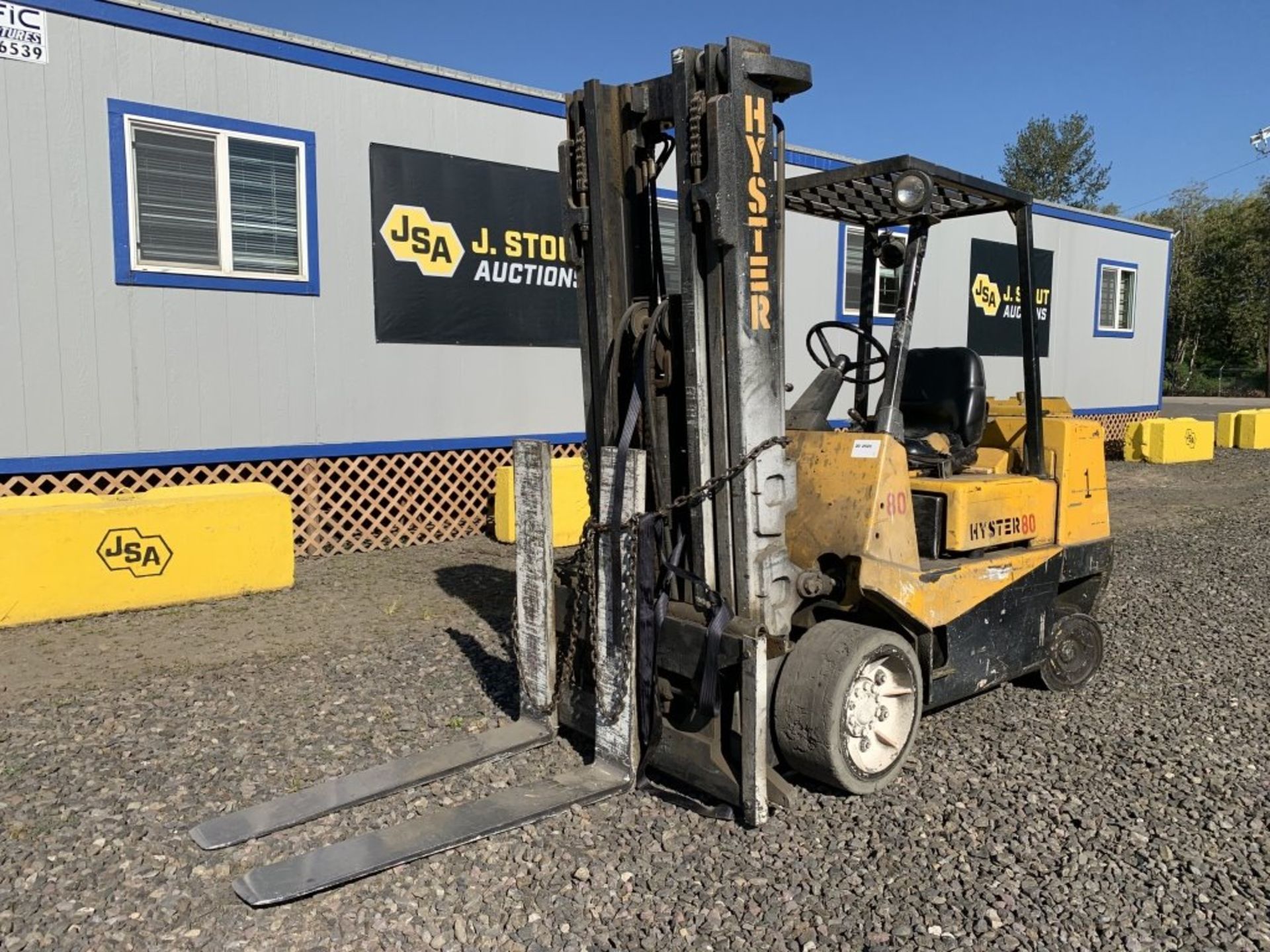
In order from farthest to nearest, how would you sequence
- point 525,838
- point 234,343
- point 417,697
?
point 234,343, point 417,697, point 525,838

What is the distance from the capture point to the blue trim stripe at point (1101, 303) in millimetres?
17703

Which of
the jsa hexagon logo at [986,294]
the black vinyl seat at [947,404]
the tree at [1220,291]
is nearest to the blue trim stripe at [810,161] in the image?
the jsa hexagon logo at [986,294]

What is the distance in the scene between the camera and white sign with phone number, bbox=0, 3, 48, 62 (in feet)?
24.7

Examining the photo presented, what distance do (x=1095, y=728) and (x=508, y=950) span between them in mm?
3280

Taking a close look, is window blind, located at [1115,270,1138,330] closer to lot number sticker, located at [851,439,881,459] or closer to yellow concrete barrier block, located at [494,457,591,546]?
yellow concrete barrier block, located at [494,457,591,546]

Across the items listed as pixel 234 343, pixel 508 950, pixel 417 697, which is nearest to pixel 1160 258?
pixel 234 343

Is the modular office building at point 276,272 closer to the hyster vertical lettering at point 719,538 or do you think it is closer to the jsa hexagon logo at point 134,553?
the jsa hexagon logo at point 134,553

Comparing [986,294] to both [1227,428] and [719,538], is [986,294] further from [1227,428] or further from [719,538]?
[719,538]

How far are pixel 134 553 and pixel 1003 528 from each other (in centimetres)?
577

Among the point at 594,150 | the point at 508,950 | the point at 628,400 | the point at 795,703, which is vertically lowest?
the point at 508,950

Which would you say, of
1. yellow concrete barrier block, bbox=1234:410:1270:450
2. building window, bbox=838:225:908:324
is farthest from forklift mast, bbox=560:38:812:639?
yellow concrete barrier block, bbox=1234:410:1270:450

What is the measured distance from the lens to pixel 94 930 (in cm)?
318

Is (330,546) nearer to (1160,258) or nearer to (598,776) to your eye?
(598,776)

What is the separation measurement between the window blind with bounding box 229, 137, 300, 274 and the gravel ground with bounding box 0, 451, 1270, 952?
3.64 meters
